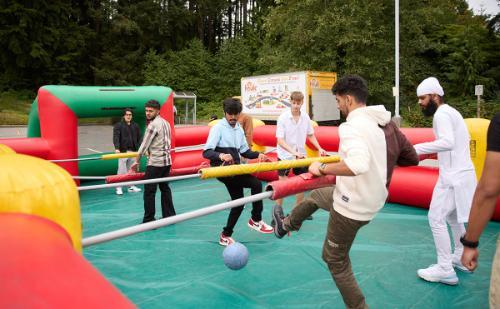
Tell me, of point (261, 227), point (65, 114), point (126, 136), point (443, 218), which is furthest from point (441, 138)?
point (65, 114)

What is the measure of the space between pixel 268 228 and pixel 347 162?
315 cm

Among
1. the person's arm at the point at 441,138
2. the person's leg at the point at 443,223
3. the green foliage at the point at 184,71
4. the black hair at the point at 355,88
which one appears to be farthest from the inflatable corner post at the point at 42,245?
the green foliage at the point at 184,71

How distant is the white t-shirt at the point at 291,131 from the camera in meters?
5.61

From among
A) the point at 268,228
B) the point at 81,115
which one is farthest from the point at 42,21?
the point at 268,228

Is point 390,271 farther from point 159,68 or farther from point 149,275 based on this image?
point 159,68

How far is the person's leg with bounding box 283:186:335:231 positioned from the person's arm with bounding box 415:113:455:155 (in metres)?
0.91

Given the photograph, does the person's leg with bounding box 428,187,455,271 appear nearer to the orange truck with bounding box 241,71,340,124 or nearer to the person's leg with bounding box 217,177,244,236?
the person's leg with bounding box 217,177,244,236

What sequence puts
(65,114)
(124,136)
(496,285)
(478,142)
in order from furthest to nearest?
(124,136) < (65,114) < (478,142) < (496,285)

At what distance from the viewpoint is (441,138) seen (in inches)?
148

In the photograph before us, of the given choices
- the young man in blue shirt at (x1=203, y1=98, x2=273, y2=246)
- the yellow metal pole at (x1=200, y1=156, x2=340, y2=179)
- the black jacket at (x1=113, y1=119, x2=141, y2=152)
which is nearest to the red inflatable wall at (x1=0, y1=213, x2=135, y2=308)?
the yellow metal pole at (x1=200, y1=156, x2=340, y2=179)

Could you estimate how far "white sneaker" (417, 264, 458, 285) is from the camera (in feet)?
12.9

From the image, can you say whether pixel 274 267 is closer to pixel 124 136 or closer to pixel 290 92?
pixel 124 136

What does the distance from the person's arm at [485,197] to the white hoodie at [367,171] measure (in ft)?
2.46

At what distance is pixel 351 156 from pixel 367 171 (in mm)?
172
